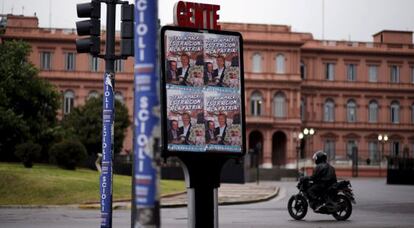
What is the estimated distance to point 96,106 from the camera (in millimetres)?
68188

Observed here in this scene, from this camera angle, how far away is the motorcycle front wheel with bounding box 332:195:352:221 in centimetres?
1988

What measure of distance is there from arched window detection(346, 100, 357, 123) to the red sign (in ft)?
277

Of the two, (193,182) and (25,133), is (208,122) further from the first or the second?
(25,133)

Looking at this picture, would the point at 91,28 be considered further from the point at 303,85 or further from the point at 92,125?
the point at 303,85

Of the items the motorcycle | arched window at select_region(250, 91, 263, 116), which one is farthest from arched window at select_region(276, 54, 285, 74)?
the motorcycle

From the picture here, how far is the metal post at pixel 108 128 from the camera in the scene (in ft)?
42.6

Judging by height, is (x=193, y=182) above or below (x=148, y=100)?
below

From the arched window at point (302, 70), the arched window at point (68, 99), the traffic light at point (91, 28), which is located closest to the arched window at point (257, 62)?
the arched window at point (302, 70)

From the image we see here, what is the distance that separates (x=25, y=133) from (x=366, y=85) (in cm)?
5419

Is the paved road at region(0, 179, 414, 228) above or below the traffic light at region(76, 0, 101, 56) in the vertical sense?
below

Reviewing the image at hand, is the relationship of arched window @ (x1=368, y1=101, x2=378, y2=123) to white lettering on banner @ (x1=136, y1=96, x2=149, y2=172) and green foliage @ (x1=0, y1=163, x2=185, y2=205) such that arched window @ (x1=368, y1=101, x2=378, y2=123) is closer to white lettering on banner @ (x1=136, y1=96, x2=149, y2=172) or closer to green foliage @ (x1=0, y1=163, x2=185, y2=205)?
green foliage @ (x1=0, y1=163, x2=185, y2=205)

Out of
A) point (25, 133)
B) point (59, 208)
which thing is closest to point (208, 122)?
point (59, 208)

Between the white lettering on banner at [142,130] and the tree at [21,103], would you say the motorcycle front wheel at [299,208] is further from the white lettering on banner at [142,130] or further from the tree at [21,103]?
the tree at [21,103]

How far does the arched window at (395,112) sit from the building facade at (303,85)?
12cm
